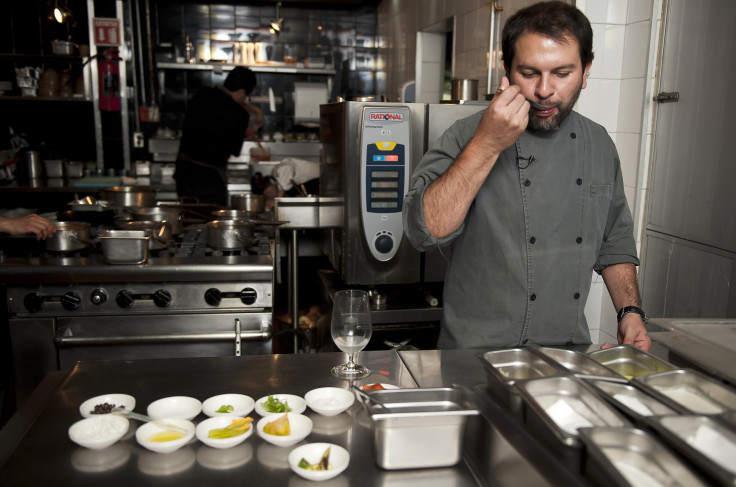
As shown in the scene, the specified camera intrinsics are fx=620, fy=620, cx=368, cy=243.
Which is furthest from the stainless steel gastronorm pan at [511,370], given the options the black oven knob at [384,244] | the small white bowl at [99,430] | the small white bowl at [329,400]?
the black oven knob at [384,244]

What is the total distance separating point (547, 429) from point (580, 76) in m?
1.15

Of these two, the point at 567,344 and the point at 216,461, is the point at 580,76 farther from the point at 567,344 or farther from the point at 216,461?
the point at 216,461

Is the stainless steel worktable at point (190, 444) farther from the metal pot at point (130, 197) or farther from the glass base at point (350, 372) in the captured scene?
the metal pot at point (130, 197)

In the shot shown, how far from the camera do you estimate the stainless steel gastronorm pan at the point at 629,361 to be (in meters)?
1.26

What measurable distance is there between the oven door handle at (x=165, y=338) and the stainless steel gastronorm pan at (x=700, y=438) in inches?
74.9

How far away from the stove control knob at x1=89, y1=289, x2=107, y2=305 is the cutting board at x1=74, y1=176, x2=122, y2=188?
11.3 feet

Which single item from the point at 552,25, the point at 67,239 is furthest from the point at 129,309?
the point at 552,25

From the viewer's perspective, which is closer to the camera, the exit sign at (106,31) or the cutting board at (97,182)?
the cutting board at (97,182)

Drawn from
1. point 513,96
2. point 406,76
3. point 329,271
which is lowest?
point 329,271

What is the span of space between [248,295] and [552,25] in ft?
5.18

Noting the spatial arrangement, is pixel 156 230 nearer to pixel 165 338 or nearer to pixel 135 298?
pixel 135 298

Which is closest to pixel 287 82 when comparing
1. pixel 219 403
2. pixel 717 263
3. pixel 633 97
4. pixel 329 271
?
pixel 329 271

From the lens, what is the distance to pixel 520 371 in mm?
1241

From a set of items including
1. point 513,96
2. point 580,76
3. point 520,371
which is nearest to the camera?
point 520,371
